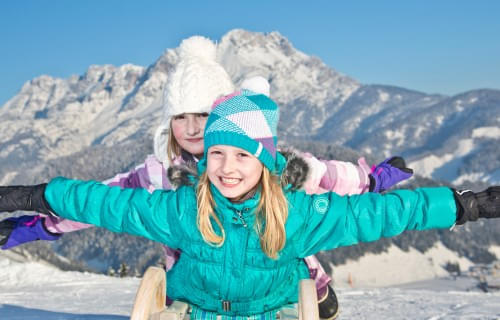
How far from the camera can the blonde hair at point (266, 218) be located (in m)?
2.47

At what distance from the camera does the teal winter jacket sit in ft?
8.14

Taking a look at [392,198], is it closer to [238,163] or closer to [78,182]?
[238,163]

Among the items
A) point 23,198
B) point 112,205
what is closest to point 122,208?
point 112,205

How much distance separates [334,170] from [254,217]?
3.55 ft

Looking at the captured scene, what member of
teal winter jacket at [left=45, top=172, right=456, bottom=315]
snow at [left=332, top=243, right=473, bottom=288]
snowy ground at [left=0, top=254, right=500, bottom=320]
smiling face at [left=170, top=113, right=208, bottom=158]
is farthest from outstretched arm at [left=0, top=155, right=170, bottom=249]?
snow at [left=332, top=243, right=473, bottom=288]

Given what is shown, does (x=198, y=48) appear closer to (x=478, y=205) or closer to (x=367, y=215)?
(x=367, y=215)

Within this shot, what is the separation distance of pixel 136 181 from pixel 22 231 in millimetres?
842

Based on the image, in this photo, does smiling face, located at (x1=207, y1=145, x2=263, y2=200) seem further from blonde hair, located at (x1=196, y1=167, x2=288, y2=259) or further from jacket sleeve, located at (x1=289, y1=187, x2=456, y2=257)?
jacket sleeve, located at (x1=289, y1=187, x2=456, y2=257)

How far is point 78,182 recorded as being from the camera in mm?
2674

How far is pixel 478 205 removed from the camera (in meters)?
2.43

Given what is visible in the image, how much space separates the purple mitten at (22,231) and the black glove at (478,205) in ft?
8.47

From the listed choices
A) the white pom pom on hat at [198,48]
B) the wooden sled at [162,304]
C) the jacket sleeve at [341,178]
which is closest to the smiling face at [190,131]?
the white pom pom on hat at [198,48]

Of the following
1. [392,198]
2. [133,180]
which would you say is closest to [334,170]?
[392,198]

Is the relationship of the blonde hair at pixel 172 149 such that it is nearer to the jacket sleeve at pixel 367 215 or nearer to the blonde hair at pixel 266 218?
the blonde hair at pixel 266 218
